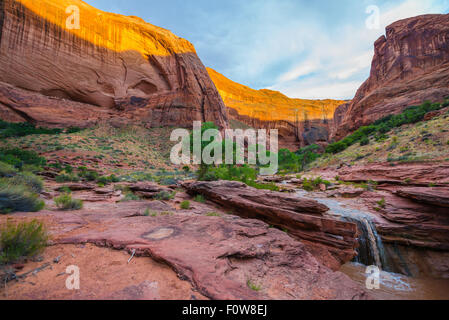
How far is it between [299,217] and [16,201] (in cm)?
756

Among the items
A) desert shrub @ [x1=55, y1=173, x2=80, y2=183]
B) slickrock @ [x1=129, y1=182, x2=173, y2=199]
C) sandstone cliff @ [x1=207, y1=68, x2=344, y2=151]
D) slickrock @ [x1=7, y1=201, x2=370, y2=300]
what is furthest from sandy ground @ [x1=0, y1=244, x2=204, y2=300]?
sandstone cliff @ [x1=207, y1=68, x2=344, y2=151]

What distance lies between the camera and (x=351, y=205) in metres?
9.64

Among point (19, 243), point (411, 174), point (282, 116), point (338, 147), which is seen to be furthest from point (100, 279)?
point (282, 116)

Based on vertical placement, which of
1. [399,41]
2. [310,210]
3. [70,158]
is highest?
[399,41]

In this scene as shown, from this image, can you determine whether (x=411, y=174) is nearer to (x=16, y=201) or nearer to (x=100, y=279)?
(x=100, y=279)

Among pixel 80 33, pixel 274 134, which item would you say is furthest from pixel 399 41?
pixel 80 33

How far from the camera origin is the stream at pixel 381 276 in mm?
4980

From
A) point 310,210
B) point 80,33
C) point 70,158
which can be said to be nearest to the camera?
point 310,210

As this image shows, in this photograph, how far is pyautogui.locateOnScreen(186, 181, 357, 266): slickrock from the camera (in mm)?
5324

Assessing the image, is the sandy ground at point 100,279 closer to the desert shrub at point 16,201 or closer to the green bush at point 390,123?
the desert shrub at point 16,201

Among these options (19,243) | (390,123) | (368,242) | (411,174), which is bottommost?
(368,242)

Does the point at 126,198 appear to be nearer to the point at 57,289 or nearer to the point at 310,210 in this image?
the point at 57,289

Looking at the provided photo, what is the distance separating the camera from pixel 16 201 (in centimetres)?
417

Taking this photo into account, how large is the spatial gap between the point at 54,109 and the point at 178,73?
18.3 metres
